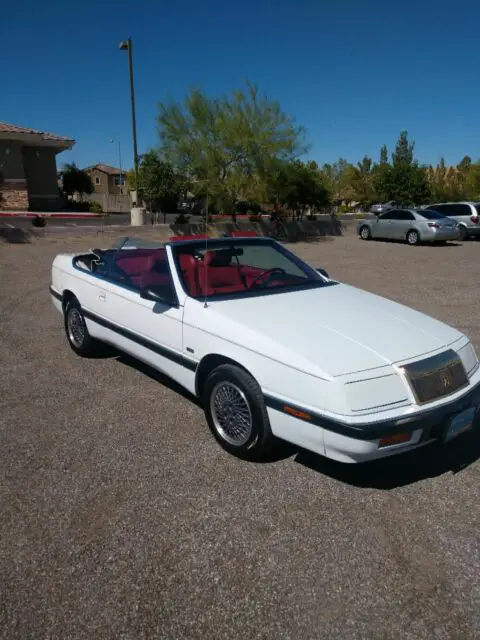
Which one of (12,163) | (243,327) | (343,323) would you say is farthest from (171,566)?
(12,163)

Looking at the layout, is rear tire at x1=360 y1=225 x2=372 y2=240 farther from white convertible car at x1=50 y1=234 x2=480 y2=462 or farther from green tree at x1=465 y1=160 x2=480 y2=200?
green tree at x1=465 y1=160 x2=480 y2=200

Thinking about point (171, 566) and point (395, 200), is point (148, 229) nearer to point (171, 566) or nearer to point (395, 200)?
point (171, 566)

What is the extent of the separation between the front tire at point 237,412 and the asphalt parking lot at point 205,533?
13cm

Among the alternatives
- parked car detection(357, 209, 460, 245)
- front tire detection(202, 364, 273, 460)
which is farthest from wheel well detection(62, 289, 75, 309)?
parked car detection(357, 209, 460, 245)

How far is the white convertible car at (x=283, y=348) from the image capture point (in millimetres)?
2781

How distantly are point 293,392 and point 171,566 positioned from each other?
45.2 inches

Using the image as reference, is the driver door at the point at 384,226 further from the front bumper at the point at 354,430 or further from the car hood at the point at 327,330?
the front bumper at the point at 354,430

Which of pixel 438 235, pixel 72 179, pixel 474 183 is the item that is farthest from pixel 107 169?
pixel 438 235

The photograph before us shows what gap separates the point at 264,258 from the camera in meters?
4.47

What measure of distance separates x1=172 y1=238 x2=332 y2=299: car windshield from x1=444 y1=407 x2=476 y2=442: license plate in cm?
173

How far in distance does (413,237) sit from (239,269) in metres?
16.0

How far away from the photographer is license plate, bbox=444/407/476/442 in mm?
2961

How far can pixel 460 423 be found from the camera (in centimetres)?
304

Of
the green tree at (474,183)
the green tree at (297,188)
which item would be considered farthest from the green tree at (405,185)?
Result: the green tree at (297,188)
